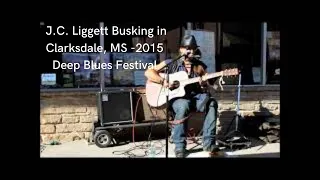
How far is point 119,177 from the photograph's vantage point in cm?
500

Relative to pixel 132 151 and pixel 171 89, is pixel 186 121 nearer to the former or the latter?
pixel 171 89

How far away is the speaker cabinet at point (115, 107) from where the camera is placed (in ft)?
17.8

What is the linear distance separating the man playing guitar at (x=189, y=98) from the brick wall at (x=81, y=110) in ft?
0.38

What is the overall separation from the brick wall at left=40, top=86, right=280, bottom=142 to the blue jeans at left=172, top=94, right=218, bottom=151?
0.32 feet

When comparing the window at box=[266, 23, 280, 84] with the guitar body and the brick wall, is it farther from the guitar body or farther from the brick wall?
the guitar body

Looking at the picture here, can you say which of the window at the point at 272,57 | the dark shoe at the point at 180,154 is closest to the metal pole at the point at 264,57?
the window at the point at 272,57

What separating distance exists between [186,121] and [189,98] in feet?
0.85

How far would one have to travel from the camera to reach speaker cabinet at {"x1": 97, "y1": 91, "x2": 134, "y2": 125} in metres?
5.43

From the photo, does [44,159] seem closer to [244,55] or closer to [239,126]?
[239,126]

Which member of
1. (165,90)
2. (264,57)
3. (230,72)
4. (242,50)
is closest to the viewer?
(165,90)

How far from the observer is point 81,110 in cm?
564

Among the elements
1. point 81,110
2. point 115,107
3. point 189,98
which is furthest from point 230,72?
point 81,110
